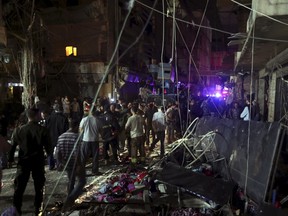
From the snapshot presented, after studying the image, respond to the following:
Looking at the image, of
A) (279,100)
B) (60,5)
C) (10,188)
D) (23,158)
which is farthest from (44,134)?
(60,5)

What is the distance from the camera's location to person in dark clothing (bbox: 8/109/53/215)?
5.52 metres

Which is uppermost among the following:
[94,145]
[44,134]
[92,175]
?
[44,134]

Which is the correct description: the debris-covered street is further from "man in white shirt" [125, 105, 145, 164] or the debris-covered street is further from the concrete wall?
"man in white shirt" [125, 105, 145, 164]

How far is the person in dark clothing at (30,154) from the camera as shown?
552 centimetres

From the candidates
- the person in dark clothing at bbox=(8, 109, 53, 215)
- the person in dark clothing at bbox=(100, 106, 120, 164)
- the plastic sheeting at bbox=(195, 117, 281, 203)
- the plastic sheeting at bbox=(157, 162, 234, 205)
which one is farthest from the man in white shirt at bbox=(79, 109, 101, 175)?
the plastic sheeting at bbox=(195, 117, 281, 203)

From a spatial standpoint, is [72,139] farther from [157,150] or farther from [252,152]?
[157,150]

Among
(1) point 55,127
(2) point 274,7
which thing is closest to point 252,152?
(2) point 274,7

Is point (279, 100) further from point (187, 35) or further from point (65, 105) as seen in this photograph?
point (187, 35)

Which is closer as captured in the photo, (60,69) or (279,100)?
(279,100)

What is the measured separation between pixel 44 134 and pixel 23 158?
59 centimetres

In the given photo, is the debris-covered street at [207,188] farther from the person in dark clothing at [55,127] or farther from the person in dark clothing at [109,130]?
the person in dark clothing at [109,130]

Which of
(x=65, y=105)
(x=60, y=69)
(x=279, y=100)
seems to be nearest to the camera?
(x=279, y=100)

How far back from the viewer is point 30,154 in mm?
5539

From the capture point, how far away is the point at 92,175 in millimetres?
8516
